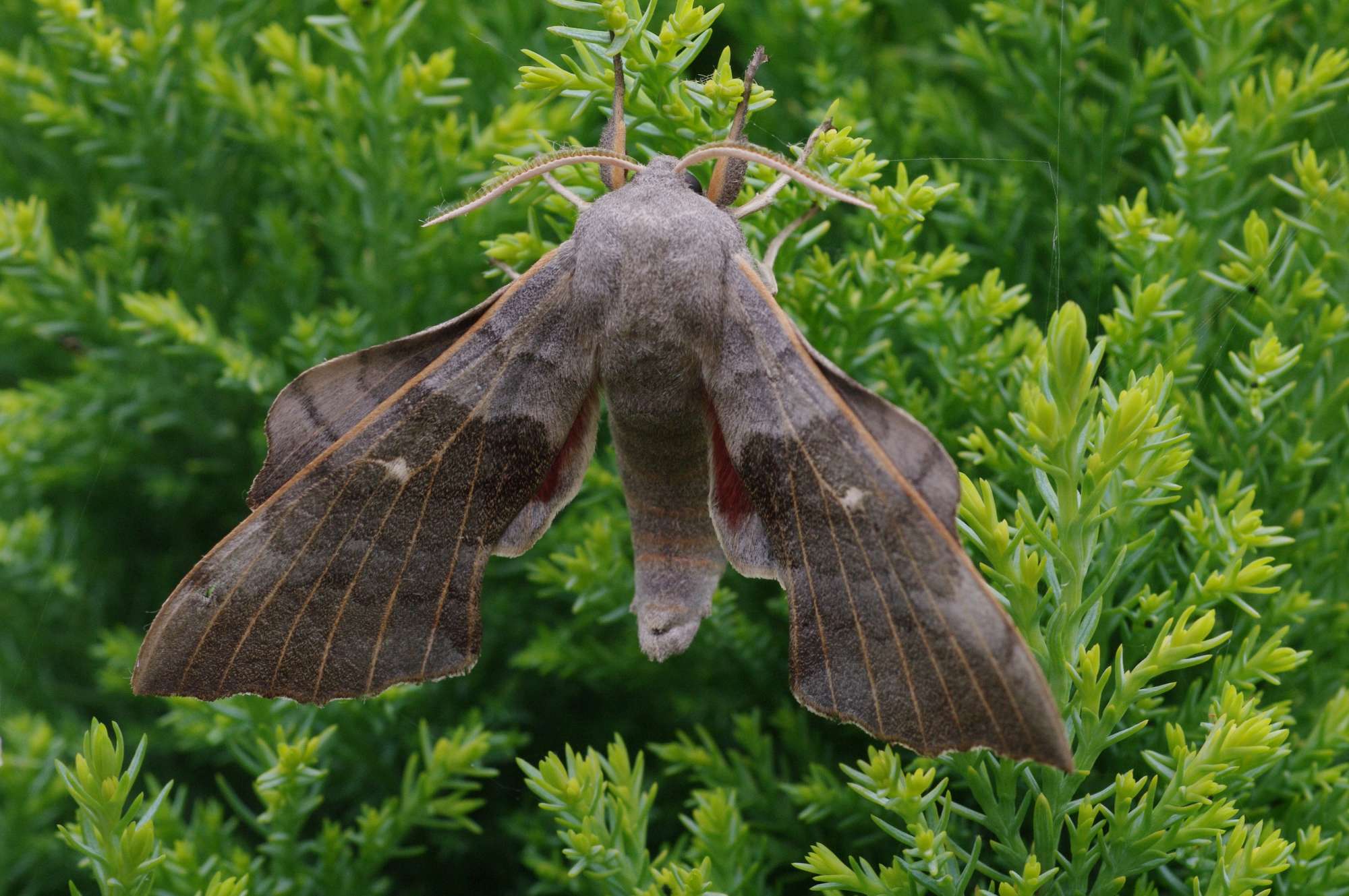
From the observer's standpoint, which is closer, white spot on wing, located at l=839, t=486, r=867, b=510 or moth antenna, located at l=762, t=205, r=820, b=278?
white spot on wing, located at l=839, t=486, r=867, b=510

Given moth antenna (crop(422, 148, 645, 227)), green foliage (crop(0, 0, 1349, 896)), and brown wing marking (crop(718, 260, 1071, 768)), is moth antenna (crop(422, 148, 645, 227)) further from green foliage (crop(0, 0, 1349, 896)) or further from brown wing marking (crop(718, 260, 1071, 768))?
brown wing marking (crop(718, 260, 1071, 768))

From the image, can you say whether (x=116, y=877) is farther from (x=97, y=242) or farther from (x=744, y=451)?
(x=97, y=242)

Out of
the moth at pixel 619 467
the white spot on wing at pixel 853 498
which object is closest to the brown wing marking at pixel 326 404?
the moth at pixel 619 467

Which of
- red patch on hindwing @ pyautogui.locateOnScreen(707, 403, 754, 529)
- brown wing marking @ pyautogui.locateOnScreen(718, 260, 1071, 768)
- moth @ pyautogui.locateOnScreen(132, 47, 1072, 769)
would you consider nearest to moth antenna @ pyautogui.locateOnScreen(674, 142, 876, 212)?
moth @ pyautogui.locateOnScreen(132, 47, 1072, 769)

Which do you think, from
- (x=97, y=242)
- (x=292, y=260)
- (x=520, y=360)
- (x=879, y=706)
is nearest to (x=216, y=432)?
(x=292, y=260)

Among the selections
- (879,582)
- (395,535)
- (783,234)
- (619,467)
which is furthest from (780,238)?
(395,535)

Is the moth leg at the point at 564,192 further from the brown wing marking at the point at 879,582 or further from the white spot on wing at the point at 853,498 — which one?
the white spot on wing at the point at 853,498

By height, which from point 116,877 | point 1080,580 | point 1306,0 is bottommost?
point 116,877
